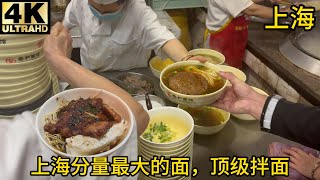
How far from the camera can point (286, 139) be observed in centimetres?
157

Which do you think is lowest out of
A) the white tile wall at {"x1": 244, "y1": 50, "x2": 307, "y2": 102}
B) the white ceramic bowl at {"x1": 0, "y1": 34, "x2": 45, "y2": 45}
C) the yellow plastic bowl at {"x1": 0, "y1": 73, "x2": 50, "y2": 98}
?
the white tile wall at {"x1": 244, "y1": 50, "x2": 307, "y2": 102}

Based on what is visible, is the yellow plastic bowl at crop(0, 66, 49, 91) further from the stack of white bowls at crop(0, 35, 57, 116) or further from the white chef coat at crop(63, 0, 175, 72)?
the white chef coat at crop(63, 0, 175, 72)

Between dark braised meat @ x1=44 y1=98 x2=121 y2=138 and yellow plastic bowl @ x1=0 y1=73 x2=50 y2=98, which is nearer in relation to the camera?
dark braised meat @ x1=44 y1=98 x2=121 y2=138

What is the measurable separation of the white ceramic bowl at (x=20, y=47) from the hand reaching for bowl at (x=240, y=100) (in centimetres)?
85

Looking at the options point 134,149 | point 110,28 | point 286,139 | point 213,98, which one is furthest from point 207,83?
point 110,28

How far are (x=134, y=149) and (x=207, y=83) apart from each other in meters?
0.64

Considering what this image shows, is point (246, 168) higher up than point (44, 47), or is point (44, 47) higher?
point (44, 47)

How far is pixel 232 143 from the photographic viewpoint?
4.99 feet

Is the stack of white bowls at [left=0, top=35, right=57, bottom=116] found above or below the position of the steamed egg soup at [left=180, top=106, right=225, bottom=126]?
above

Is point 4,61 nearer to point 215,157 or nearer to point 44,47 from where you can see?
point 44,47

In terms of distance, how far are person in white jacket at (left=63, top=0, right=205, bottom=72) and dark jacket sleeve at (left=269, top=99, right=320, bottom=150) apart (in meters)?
0.68

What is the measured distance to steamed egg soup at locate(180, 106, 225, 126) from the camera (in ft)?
5.16

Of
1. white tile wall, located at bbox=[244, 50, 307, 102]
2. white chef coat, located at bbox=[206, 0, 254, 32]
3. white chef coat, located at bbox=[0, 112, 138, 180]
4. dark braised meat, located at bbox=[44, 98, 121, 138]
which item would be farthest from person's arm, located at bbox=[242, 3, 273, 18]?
white chef coat, located at bbox=[0, 112, 138, 180]

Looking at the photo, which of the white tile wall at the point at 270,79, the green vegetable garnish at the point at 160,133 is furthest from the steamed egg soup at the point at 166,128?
the white tile wall at the point at 270,79
